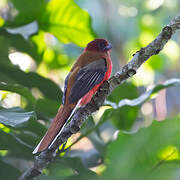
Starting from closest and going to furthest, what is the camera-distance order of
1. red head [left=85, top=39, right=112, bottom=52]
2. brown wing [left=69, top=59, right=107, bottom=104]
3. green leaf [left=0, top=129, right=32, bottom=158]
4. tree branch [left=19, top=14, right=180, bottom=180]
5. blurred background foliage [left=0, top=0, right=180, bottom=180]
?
blurred background foliage [left=0, top=0, right=180, bottom=180] < tree branch [left=19, top=14, right=180, bottom=180] < green leaf [left=0, top=129, right=32, bottom=158] < brown wing [left=69, top=59, right=107, bottom=104] < red head [left=85, top=39, right=112, bottom=52]

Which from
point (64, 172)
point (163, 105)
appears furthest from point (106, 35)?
point (64, 172)

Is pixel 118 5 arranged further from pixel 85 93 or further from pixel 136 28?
pixel 85 93

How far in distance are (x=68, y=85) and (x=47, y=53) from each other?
106 centimetres

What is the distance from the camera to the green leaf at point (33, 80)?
2.35m

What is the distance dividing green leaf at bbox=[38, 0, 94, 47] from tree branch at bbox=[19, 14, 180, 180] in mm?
1352

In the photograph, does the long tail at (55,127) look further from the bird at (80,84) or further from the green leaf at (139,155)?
the green leaf at (139,155)

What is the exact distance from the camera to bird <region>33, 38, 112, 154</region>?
1.90 meters

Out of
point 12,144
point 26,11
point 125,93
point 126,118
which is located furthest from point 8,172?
point 26,11

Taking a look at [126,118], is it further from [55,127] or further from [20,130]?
[20,130]

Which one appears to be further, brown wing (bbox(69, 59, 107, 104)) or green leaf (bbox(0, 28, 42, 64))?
green leaf (bbox(0, 28, 42, 64))

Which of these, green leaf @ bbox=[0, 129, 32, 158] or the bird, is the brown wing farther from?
green leaf @ bbox=[0, 129, 32, 158]

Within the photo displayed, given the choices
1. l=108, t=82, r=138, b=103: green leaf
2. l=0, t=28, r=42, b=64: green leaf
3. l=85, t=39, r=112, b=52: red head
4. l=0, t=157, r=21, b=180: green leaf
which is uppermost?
l=85, t=39, r=112, b=52: red head

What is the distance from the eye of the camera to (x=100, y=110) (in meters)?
3.36

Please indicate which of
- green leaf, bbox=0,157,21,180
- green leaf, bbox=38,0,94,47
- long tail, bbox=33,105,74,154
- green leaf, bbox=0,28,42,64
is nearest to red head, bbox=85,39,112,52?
green leaf, bbox=38,0,94,47
